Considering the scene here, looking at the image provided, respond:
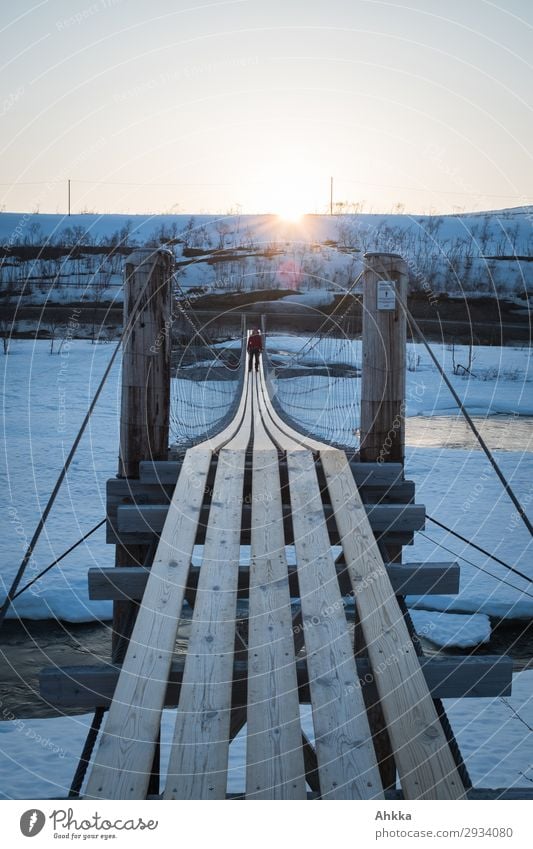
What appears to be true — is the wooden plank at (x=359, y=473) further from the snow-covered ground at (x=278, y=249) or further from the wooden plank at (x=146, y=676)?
the snow-covered ground at (x=278, y=249)

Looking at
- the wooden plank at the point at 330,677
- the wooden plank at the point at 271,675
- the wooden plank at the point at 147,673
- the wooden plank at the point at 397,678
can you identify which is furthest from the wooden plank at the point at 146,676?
the wooden plank at the point at 397,678

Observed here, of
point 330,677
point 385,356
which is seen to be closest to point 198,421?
point 385,356

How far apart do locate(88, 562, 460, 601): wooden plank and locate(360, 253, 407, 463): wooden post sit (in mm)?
1234

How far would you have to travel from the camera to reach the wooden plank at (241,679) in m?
2.98

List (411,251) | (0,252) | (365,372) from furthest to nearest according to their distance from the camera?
(411,251)
(0,252)
(365,372)

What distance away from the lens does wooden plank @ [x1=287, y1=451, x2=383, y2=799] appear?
240 cm

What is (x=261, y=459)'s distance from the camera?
17.3 feet

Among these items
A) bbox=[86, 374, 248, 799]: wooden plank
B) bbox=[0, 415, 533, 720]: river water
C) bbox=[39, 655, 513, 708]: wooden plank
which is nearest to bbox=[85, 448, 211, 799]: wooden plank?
bbox=[86, 374, 248, 799]: wooden plank

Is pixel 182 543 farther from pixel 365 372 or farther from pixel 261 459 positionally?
pixel 365 372

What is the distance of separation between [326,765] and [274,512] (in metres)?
1.93

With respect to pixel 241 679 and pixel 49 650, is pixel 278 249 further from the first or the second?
pixel 241 679

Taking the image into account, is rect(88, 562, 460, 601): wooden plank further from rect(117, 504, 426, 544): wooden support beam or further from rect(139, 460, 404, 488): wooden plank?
rect(139, 460, 404, 488): wooden plank
